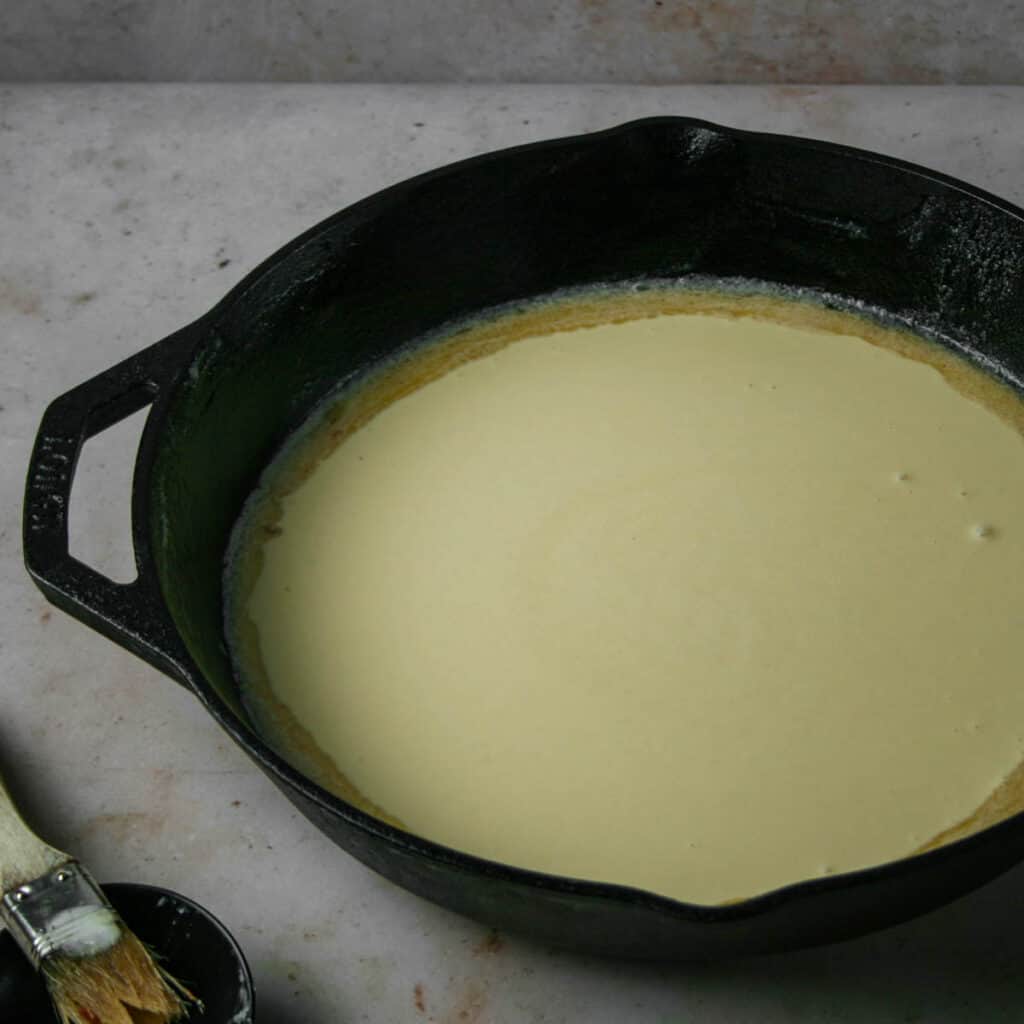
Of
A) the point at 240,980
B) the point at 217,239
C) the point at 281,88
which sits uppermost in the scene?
the point at 281,88

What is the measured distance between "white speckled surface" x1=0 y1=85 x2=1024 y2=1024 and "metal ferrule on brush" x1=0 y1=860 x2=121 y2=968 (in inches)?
7.4

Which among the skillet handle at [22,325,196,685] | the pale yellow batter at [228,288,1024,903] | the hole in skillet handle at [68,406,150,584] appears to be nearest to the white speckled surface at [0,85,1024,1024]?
the hole in skillet handle at [68,406,150,584]

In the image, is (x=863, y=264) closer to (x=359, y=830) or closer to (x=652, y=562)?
(x=652, y=562)

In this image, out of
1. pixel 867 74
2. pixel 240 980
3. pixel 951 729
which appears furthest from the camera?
pixel 867 74

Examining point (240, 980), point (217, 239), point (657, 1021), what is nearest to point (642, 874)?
point (657, 1021)

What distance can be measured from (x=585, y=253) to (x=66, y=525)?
785mm

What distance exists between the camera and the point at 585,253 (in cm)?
195

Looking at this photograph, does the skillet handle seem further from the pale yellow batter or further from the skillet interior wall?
the pale yellow batter

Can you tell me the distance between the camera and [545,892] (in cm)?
114

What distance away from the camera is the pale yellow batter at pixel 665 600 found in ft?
4.69

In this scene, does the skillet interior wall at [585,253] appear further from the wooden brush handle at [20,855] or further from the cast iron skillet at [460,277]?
the wooden brush handle at [20,855]

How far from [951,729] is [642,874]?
1.08ft

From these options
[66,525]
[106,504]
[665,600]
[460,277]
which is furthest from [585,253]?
[66,525]

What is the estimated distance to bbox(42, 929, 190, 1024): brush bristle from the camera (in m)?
1.28
